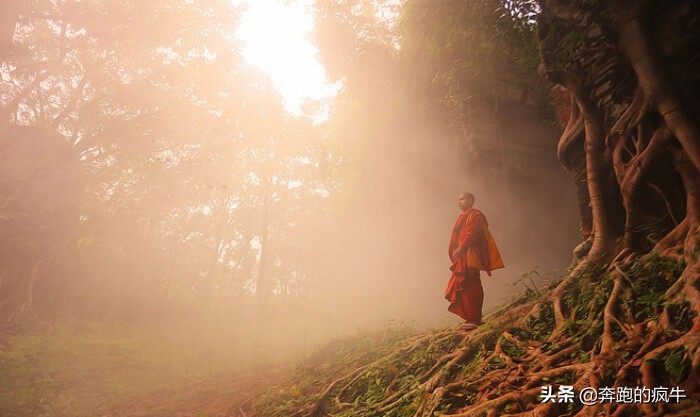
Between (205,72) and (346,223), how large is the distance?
9.76m

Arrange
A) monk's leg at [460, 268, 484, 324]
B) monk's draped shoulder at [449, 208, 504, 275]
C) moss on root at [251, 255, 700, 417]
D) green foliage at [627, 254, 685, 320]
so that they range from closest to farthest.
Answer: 1. moss on root at [251, 255, 700, 417]
2. green foliage at [627, 254, 685, 320]
3. monk's leg at [460, 268, 484, 324]
4. monk's draped shoulder at [449, 208, 504, 275]

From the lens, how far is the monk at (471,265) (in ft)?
17.1

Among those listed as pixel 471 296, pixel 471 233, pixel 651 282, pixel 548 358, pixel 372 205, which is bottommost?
pixel 548 358

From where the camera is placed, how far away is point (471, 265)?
5266 millimetres

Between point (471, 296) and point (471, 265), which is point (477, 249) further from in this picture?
point (471, 296)

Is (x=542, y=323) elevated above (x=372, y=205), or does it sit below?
below

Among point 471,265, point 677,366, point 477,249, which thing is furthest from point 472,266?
point 677,366

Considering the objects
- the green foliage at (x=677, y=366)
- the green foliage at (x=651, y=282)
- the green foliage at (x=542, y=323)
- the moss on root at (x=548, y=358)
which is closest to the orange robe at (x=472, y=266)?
the moss on root at (x=548, y=358)

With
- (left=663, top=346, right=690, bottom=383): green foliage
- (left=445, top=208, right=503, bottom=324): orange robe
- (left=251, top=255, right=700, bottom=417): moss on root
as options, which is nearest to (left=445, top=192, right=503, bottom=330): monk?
(left=445, top=208, right=503, bottom=324): orange robe

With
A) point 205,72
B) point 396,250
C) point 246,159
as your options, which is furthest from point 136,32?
point 396,250

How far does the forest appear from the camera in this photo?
3.58m

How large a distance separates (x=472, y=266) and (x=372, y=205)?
1153cm

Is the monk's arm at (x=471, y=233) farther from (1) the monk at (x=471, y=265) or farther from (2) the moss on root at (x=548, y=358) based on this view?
(2) the moss on root at (x=548, y=358)

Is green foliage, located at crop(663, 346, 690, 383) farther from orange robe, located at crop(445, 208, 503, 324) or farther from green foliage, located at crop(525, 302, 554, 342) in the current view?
orange robe, located at crop(445, 208, 503, 324)
